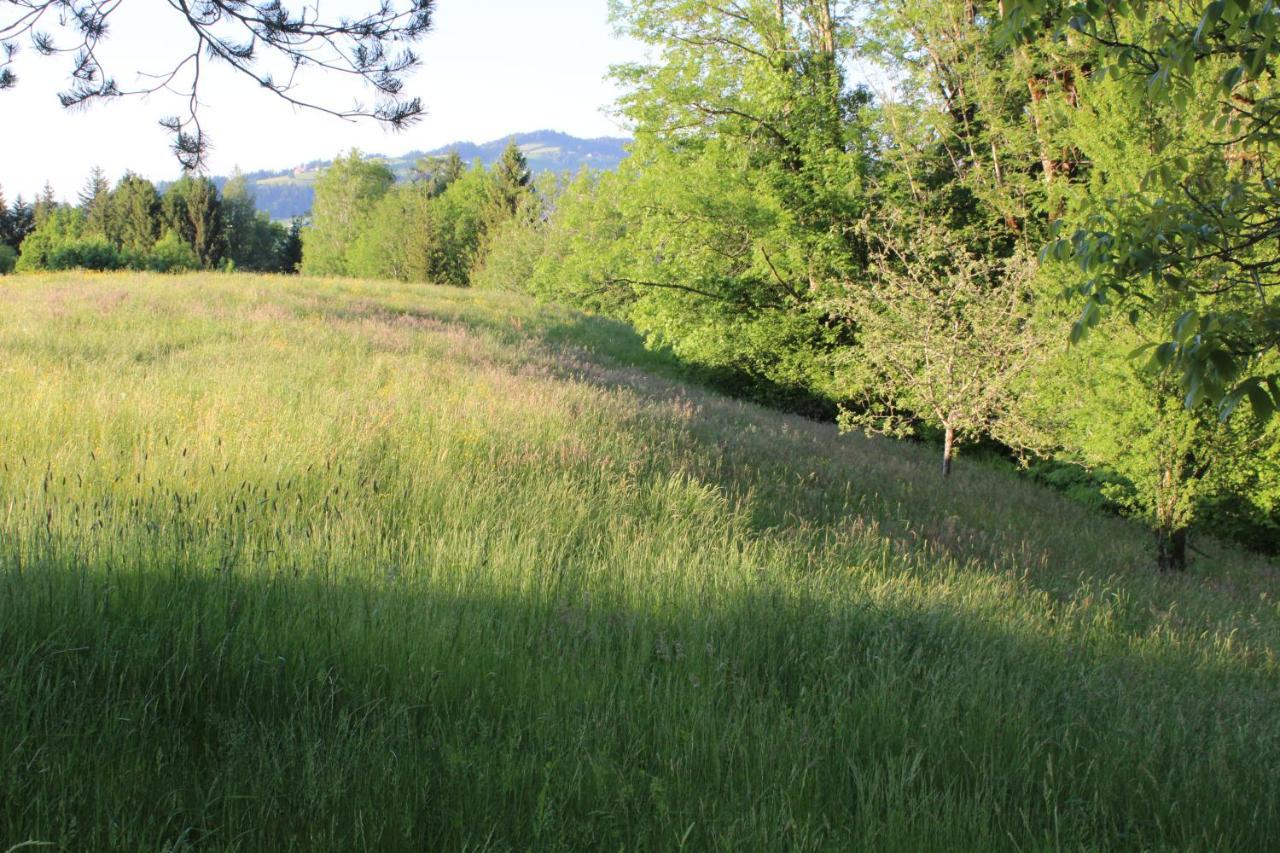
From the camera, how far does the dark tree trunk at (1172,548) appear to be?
11570 millimetres

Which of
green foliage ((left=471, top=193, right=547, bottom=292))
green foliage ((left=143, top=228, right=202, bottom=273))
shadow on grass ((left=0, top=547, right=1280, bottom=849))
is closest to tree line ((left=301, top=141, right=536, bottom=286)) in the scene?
green foliage ((left=471, top=193, right=547, bottom=292))

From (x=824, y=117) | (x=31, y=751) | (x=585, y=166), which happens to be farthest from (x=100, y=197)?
(x=31, y=751)

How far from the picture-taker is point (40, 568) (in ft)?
10.6

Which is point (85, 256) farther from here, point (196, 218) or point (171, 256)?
point (196, 218)

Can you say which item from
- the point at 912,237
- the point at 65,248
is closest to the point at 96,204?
the point at 65,248

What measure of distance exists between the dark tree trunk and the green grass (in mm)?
3757

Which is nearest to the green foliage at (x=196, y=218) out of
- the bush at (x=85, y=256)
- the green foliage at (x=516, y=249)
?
the bush at (x=85, y=256)

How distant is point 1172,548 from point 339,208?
83591 mm

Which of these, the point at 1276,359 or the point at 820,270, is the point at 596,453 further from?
the point at 820,270

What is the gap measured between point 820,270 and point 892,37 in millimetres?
6505

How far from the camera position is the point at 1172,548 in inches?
466

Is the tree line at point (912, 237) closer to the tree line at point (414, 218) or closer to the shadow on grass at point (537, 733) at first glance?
the shadow on grass at point (537, 733)

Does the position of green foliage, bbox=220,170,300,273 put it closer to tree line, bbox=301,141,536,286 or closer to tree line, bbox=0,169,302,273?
tree line, bbox=0,169,302,273

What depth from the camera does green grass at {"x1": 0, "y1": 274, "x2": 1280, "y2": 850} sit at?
93.7 inches
